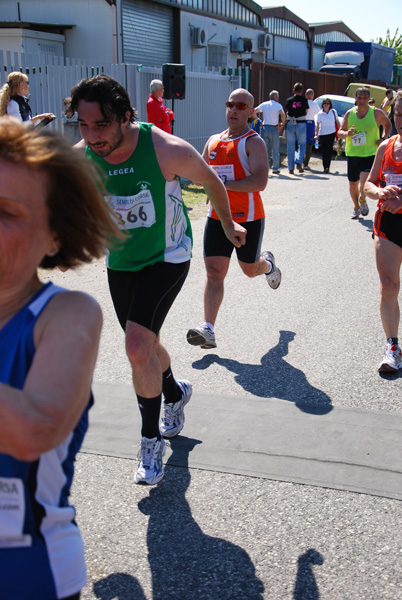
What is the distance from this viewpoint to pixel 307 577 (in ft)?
8.93

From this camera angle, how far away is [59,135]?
58.4 inches

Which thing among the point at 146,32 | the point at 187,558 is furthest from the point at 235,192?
the point at 146,32

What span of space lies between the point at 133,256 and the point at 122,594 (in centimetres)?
A: 167

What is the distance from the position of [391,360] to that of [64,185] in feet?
13.2

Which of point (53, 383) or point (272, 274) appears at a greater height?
point (53, 383)

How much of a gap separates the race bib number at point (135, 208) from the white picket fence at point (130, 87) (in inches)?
249

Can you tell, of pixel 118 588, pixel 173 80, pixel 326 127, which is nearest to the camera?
pixel 118 588

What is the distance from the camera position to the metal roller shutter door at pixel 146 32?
23.1m

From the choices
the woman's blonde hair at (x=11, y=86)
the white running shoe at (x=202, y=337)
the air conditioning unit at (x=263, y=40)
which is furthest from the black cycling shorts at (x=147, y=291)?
the air conditioning unit at (x=263, y=40)

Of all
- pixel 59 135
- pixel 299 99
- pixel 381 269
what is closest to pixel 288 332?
pixel 381 269

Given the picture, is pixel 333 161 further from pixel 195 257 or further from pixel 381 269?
pixel 381 269

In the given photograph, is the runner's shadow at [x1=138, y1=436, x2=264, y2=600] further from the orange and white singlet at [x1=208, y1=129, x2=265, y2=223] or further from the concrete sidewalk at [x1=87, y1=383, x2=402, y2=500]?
the orange and white singlet at [x1=208, y1=129, x2=265, y2=223]

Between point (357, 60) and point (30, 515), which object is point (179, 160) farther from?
point (357, 60)

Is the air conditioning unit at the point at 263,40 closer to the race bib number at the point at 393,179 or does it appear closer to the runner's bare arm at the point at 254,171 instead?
the runner's bare arm at the point at 254,171
